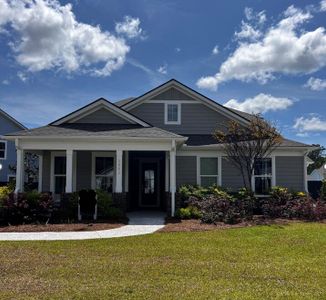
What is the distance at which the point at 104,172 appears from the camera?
19469 mm

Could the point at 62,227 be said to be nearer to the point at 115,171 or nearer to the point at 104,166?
the point at 115,171

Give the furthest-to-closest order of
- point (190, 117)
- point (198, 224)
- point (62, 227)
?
point (190, 117) < point (198, 224) < point (62, 227)

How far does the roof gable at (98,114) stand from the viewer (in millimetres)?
18625

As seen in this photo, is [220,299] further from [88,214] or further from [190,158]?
[190,158]

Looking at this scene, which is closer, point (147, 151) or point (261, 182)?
point (261, 182)

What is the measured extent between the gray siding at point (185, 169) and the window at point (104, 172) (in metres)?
3.04

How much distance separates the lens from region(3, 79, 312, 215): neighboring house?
52.8 ft

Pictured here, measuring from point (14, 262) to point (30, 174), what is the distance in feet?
66.1

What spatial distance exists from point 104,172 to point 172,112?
4570mm

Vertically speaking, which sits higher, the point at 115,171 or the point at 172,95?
the point at 172,95

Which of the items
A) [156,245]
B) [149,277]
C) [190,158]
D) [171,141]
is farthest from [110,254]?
[190,158]

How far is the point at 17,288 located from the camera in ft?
21.0

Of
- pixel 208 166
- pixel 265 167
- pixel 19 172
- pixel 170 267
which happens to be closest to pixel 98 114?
pixel 19 172

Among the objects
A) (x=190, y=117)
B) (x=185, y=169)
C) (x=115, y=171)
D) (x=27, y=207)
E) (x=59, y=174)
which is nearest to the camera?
(x=27, y=207)
